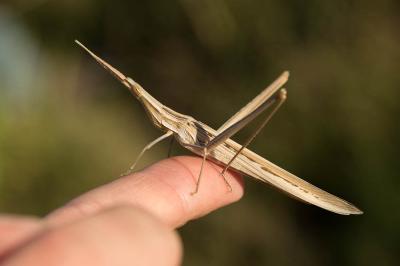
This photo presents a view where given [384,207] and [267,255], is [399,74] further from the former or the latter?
[267,255]

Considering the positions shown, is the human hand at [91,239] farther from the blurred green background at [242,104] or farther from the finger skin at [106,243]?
the blurred green background at [242,104]

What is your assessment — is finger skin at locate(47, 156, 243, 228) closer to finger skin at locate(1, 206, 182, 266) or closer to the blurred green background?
finger skin at locate(1, 206, 182, 266)

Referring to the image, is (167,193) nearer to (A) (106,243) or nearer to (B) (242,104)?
(A) (106,243)

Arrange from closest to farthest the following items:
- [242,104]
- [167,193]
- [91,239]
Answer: [91,239]
[167,193]
[242,104]

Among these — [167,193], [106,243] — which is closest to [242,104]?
[167,193]

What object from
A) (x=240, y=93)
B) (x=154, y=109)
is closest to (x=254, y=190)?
(x=240, y=93)

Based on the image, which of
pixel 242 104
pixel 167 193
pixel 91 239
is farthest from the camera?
pixel 242 104
